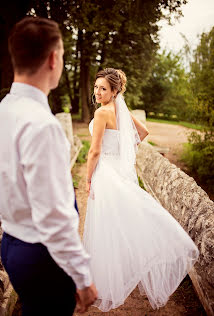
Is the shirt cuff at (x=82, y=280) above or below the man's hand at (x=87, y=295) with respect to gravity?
above

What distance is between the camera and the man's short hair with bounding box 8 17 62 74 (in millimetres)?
1231

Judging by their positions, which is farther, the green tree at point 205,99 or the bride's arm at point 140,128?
the green tree at point 205,99

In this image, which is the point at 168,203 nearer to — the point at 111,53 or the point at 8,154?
the point at 8,154

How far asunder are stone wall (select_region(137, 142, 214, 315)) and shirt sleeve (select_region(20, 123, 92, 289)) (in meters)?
1.80

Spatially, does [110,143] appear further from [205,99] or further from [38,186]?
[205,99]

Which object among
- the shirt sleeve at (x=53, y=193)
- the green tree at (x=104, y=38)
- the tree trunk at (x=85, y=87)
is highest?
the green tree at (x=104, y=38)

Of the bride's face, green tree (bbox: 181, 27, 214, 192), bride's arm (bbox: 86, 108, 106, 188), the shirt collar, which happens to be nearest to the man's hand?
the shirt collar

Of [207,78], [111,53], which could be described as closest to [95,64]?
[111,53]

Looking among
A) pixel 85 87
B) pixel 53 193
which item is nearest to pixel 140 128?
pixel 53 193

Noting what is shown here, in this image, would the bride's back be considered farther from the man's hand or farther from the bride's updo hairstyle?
the man's hand

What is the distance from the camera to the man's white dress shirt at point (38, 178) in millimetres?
1153

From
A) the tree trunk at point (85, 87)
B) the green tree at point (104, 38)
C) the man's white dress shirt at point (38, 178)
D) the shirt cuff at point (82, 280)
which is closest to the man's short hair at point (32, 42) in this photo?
the man's white dress shirt at point (38, 178)

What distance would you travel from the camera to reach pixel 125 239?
2551mm

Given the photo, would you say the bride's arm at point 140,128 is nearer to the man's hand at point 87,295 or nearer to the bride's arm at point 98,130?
the bride's arm at point 98,130
